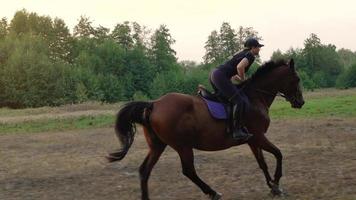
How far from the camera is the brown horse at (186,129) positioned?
855 centimetres

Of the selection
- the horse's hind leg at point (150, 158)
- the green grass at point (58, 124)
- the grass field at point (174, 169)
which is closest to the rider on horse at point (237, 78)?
the grass field at point (174, 169)

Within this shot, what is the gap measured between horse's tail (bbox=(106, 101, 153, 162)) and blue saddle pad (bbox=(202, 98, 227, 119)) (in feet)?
3.56

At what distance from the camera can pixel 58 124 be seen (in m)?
27.6

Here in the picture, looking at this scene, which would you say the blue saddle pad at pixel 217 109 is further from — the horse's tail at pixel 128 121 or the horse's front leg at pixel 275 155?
the horse's tail at pixel 128 121

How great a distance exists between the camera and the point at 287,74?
9648 millimetres

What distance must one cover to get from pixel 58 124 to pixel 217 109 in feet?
66.6

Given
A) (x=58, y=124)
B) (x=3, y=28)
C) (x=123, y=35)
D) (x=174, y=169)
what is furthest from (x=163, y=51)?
(x=174, y=169)

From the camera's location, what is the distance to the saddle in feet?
28.8

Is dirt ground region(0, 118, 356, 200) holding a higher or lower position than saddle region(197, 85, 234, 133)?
lower

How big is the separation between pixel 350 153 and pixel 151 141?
258 inches

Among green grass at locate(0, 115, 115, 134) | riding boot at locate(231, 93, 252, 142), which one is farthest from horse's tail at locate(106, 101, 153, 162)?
green grass at locate(0, 115, 115, 134)

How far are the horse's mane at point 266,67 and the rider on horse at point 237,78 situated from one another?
478 mm

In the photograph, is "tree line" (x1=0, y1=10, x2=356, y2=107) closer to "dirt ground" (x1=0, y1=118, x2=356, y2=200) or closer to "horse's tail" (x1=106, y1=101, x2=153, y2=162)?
"dirt ground" (x1=0, y1=118, x2=356, y2=200)

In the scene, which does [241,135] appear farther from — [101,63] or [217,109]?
[101,63]
